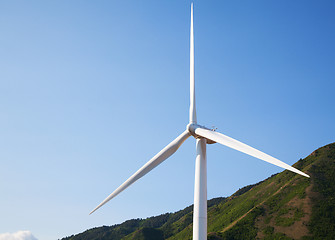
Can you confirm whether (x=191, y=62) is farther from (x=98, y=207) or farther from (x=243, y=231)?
(x=243, y=231)

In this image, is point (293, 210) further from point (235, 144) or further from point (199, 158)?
point (235, 144)

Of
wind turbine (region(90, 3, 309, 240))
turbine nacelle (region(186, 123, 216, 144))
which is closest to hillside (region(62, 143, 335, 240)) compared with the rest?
turbine nacelle (region(186, 123, 216, 144))

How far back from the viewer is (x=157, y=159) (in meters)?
37.0

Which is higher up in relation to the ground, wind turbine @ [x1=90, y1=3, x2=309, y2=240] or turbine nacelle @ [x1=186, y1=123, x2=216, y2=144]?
turbine nacelle @ [x1=186, y1=123, x2=216, y2=144]

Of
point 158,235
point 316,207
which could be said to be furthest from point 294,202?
point 158,235

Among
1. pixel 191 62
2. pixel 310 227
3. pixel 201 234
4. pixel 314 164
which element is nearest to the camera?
pixel 201 234

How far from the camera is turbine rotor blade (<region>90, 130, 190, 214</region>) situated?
120 feet

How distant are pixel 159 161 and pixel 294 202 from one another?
78.1 meters

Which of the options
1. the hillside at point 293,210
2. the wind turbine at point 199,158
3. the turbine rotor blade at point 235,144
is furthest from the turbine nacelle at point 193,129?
the hillside at point 293,210

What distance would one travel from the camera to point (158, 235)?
17788 cm

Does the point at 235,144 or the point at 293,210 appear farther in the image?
the point at 293,210

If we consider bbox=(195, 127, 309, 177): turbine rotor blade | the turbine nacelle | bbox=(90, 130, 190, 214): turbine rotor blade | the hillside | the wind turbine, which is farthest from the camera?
the hillside

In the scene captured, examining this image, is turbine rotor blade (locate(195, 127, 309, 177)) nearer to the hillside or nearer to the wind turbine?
the wind turbine

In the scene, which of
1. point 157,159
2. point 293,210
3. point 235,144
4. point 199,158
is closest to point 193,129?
point 199,158
